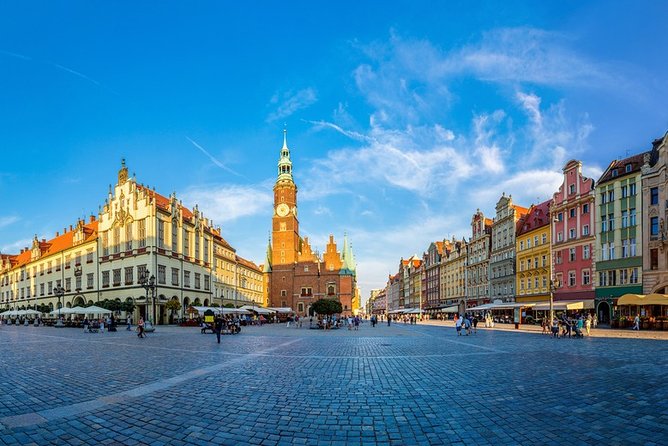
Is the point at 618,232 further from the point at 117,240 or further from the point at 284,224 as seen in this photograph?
the point at 284,224

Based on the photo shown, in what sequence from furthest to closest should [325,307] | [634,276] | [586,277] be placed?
[325,307], [586,277], [634,276]

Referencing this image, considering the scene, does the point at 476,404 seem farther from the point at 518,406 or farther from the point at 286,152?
the point at 286,152

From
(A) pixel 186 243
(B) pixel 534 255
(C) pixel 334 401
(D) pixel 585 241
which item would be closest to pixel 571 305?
(D) pixel 585 241

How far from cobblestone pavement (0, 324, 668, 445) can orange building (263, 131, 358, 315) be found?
77758 mm

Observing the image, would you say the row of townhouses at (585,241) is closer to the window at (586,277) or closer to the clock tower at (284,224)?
the window at (586,277)

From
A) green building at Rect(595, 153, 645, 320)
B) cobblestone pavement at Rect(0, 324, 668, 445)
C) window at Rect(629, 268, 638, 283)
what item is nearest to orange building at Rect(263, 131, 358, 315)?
green building at Rect(595, 153, 645, 320)

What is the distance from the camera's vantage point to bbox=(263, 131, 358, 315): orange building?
93125 mm

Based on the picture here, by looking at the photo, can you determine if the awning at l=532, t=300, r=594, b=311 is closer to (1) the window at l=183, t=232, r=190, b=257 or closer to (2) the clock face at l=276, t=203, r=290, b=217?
(1) the window at l=183, t=232, r=190, b=257

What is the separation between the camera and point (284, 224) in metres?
94.6

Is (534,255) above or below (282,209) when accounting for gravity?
below

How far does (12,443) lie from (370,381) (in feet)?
25.2

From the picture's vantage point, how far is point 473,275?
75.1 meters

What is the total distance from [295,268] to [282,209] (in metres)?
13.0

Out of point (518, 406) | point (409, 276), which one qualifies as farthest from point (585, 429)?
point (409, 276)
